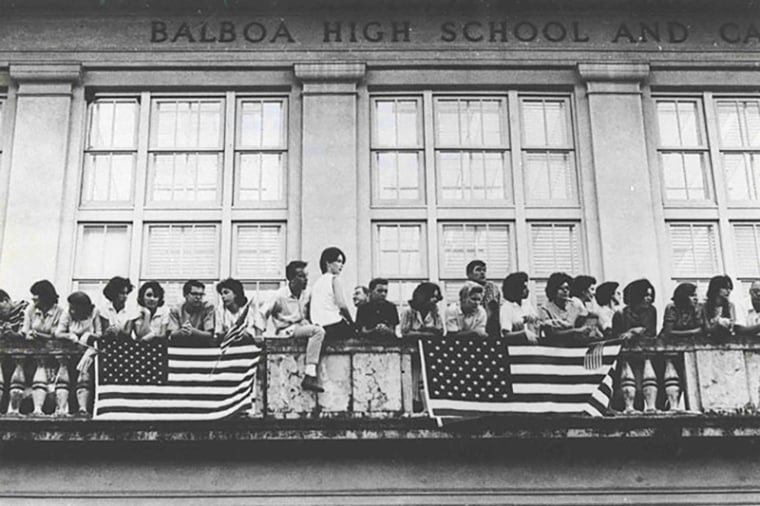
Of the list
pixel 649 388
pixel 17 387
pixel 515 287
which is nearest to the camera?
pixel 17 387

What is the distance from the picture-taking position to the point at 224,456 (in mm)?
13953

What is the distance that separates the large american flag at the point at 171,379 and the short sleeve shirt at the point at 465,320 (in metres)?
2.23

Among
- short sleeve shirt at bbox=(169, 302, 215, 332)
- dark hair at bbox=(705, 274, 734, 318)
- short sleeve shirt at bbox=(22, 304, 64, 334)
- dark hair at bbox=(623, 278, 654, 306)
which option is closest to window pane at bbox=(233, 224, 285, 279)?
short sleeve shirt at bbox=(169, 302, 215, 332)

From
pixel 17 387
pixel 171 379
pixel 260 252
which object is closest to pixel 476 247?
pixel 260 252

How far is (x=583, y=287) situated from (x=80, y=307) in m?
5.84

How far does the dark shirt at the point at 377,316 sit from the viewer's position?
46.9 feet

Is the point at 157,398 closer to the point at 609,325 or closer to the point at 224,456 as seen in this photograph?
the point at 224,456

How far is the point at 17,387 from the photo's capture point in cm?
1407

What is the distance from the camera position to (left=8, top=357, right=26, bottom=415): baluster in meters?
14.0

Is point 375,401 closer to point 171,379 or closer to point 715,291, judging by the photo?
point 171,379

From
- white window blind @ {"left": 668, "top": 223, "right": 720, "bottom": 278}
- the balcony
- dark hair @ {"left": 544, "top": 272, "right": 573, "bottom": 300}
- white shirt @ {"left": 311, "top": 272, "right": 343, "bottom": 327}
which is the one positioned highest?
white window blind @ {"left": 668, "top": 223, "right": 720, "bottom": 278}

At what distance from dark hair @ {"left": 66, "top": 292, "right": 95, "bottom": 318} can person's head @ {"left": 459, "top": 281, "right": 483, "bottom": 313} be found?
4311mm

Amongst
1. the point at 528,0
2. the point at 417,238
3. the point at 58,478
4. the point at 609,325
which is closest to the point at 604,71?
the point at 528,0

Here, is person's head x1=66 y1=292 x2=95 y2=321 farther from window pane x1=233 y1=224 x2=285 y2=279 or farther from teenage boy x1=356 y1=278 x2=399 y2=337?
window pane x1=233 y1=224 x2=285 y2=279
